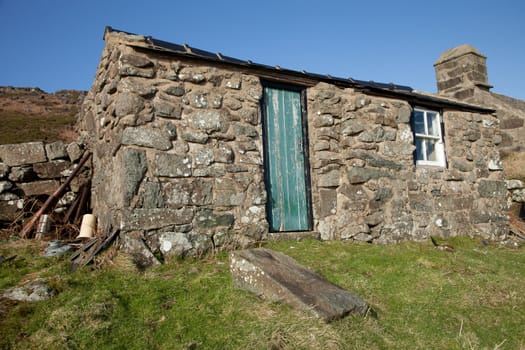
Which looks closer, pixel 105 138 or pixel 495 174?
pixel 105 138

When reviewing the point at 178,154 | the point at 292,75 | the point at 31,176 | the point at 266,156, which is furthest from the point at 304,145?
the point at 31,176

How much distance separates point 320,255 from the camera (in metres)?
5.39

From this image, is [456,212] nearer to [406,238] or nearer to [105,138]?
[406,238]

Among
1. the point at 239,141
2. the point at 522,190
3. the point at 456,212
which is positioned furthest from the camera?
the point at 522,190

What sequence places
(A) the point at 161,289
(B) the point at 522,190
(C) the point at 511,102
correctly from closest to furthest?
1. (A) the point at 161,289
2. (B) the point at 522,190
3. (C) the point at 511,102

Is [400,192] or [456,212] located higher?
[400,192]

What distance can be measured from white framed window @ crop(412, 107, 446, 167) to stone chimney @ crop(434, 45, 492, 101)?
2.88 metres

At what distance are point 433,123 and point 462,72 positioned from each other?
3265mm

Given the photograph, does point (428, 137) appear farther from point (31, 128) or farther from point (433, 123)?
point (31, 128)

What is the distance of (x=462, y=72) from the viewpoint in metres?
10.4

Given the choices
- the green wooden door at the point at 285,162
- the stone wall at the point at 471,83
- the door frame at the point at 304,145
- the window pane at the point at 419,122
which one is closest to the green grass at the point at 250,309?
the green wooden door at the point at 285,162

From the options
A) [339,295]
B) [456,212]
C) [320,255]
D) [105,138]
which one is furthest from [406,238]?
[105,138]

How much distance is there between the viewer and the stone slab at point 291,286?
131 inches

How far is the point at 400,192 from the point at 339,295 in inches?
153
